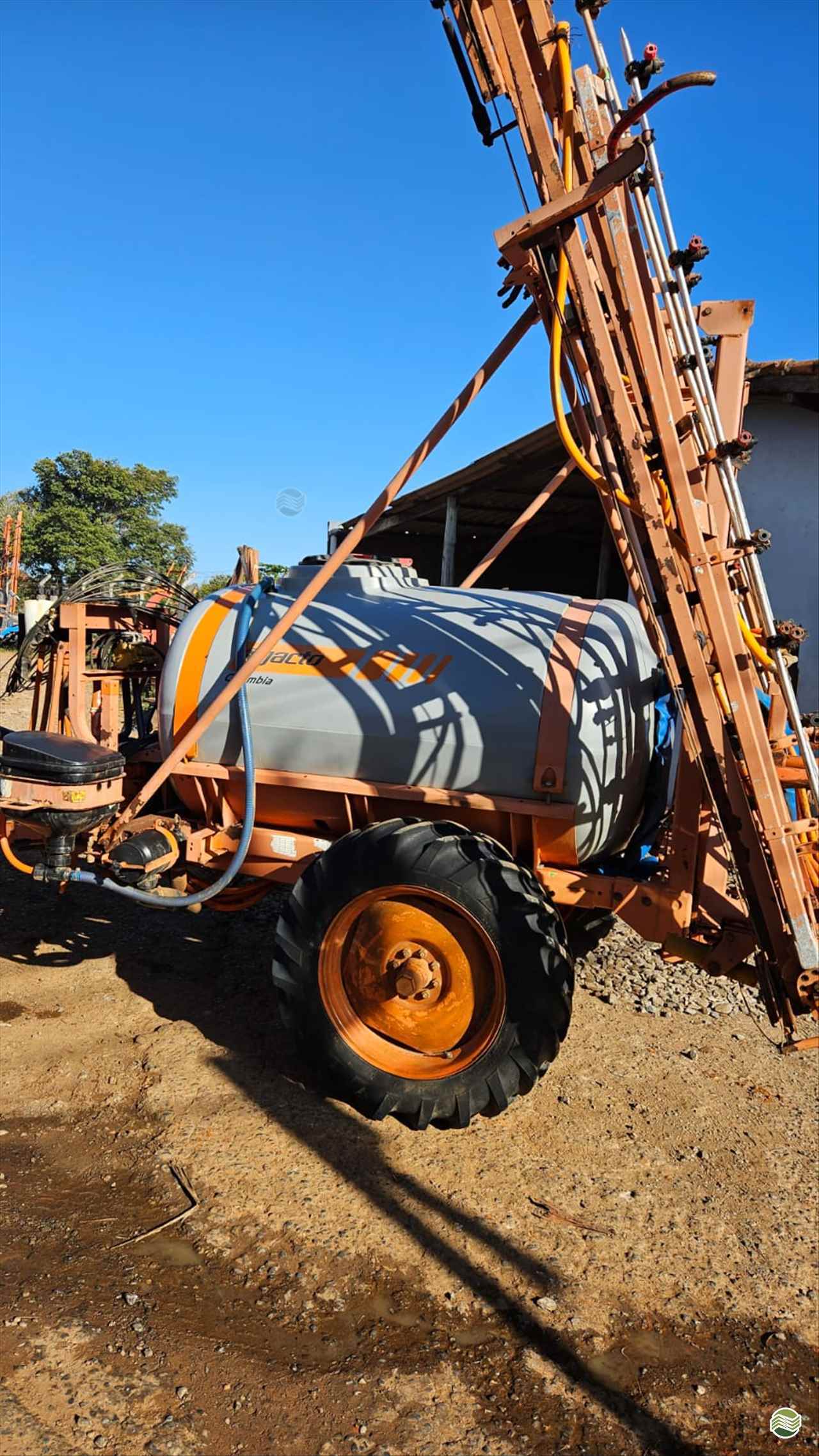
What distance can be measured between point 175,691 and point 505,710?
63.8 inches

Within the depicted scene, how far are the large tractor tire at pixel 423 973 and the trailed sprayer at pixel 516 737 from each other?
0.04ft

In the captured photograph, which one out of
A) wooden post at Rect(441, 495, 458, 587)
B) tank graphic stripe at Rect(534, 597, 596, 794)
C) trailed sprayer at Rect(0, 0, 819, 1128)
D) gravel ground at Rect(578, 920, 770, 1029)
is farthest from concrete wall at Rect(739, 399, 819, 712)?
tank graphic stripe at Rect(534, 597, 596, 794)

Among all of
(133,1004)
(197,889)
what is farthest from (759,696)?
(133,1004)

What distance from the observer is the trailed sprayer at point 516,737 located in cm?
291

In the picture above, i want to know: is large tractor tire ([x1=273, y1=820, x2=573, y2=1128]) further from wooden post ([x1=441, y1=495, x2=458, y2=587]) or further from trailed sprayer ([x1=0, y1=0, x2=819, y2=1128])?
wooden post ([x1=441, y1=495, x2=458, y2=587])

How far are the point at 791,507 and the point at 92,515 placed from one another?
27791 millimetres

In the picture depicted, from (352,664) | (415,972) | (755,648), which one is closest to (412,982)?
(415,972)

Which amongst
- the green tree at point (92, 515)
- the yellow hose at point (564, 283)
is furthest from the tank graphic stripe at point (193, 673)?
the green tree at point (92, 515)

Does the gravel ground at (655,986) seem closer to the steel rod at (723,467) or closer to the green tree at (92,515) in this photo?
the steel rod at (723,467)

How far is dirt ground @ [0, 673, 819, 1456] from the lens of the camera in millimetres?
2285

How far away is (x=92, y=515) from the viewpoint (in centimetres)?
3112

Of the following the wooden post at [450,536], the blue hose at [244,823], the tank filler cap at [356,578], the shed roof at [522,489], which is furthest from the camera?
the wooden post at [450,536]

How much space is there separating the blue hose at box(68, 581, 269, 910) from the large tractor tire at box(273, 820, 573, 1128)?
406mm

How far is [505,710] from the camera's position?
3.52m
